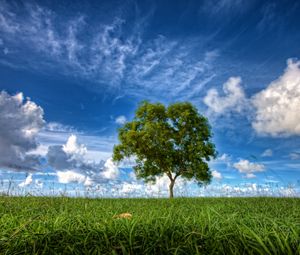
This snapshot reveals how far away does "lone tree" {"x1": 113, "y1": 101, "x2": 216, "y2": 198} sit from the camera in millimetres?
34188

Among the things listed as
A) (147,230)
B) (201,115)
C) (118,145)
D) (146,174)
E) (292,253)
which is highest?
(201,115)

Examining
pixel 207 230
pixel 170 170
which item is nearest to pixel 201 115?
pixel 170 170

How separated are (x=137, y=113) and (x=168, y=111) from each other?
10.5 ft

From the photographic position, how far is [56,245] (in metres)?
4.17

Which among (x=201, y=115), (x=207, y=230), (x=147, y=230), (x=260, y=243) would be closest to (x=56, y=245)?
(x=147, y=230)

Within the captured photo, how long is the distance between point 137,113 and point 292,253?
33.2 m

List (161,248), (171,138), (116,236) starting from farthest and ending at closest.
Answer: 1. (171,138)
2. (116,236)
3. (161,248)

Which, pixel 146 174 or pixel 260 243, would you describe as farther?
pixel 146 174

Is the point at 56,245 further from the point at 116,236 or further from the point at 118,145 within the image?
the point at 118,145

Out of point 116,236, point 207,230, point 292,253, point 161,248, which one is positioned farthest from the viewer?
point 207,230

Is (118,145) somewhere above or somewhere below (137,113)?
below

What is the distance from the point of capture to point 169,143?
3419cm

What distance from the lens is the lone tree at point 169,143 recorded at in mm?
34188

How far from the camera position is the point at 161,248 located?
3998mm
